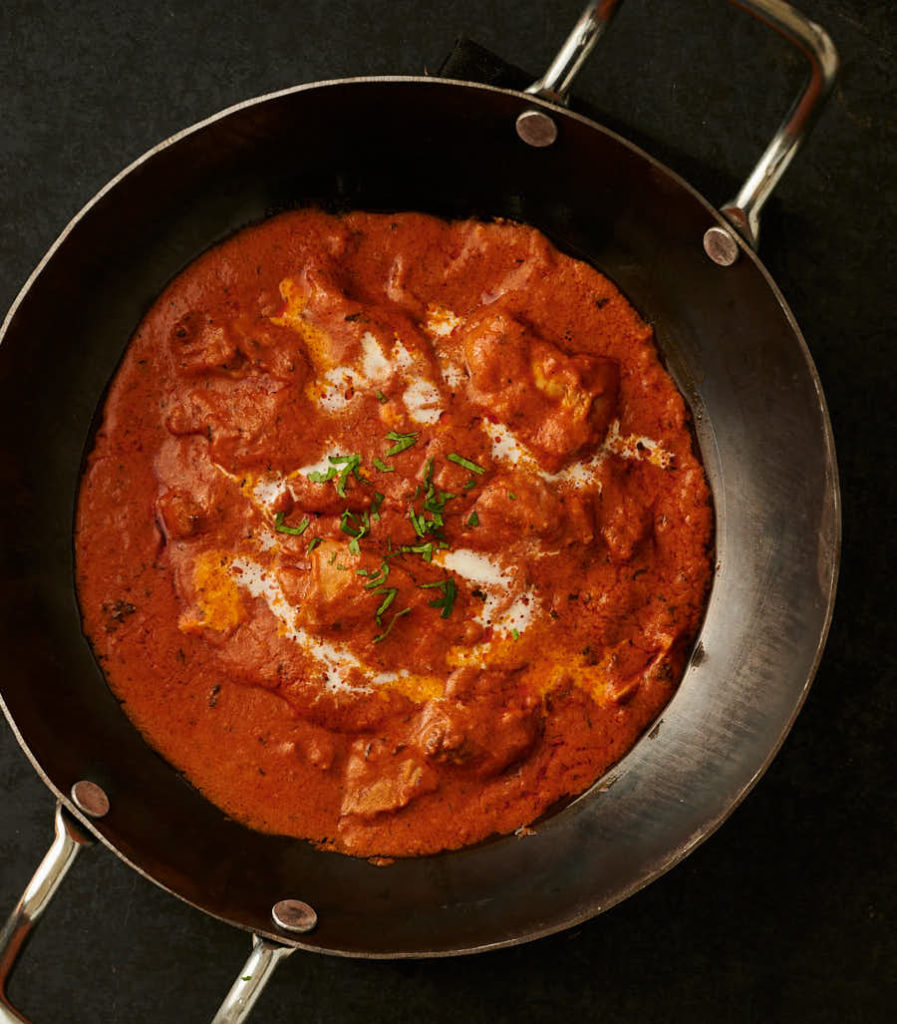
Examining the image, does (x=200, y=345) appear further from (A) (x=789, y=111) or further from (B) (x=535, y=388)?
(A) (x=789, y=111)

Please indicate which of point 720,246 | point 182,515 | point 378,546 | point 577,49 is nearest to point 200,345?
point 182,515

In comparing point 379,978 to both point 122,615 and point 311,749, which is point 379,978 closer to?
point 311,749

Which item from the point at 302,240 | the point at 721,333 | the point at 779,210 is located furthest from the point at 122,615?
the point at 779,210

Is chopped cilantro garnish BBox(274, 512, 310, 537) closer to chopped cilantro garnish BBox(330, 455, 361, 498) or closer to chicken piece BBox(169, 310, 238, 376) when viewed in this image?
chopped cilantro garnish BBox(330, 455, 361, 498)

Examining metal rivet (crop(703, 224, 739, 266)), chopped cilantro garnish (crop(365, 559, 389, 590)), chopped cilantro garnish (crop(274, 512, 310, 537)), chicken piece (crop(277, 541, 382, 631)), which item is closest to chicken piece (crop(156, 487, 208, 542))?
chopped cilantro garnish (crop(274, 512, 310, 537))

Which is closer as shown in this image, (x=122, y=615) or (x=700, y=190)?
(x=122, y=615)
